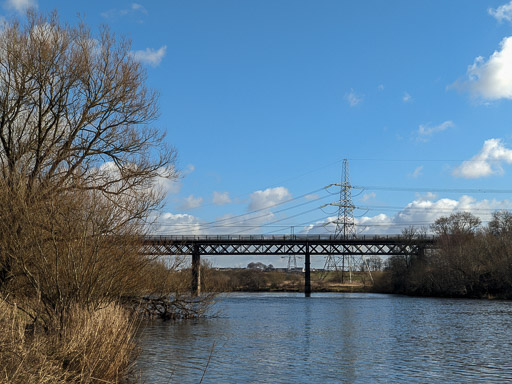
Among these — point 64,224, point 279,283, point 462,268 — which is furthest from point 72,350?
point 279,283

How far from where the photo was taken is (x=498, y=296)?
72062mm

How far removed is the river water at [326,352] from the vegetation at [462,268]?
38313mm

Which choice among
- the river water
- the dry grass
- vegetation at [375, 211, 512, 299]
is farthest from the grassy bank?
the dry grass

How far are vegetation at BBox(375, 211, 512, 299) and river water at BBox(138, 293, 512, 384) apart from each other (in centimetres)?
3831

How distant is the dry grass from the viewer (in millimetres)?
10578

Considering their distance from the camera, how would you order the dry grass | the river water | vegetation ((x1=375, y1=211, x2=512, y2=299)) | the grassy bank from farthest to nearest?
the grassy bank < vegetation ((x1=375, y1=211, x2=512, y2=299)) < the river water < the dry grass

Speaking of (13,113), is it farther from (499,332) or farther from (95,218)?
(499,332)

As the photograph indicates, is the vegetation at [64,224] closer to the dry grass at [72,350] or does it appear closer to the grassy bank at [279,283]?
the dry grass at [72,350]

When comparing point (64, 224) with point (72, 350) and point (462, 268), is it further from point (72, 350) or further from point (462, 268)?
point (462, 268)

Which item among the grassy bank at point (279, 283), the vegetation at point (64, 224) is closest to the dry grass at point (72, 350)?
the vegetation at point (64, 224)

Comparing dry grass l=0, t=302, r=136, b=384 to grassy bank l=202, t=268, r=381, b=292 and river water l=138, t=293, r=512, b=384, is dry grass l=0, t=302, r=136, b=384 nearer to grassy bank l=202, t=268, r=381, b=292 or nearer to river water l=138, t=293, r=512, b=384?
river water l=138, t=293, r=512, b=384

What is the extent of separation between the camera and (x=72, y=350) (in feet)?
42.9

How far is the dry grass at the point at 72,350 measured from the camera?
10578 millimetres

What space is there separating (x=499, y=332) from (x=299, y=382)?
18.9 m
